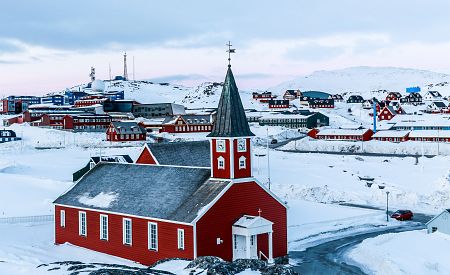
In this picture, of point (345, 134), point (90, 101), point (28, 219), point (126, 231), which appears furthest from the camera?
point (90, 101)

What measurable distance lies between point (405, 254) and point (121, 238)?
1560 centimetres

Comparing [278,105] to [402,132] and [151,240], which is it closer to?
[402,132]

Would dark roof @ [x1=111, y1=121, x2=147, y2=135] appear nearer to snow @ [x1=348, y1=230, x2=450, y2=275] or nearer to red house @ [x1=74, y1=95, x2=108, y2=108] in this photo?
red house @ [x1=74, y1=95, x2=108, y2=108]

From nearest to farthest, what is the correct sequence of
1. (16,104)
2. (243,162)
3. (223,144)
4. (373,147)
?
1. (223,144)
2. (243,162)
3. (373,147)
4. (16,104)

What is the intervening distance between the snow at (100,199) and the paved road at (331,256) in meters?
10.8

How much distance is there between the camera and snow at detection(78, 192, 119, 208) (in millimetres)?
37406

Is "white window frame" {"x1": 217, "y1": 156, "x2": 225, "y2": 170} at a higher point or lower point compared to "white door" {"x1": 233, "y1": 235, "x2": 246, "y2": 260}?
higher

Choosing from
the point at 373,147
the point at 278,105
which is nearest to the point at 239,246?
the point at 373,147

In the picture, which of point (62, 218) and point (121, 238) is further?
point (62, 218)

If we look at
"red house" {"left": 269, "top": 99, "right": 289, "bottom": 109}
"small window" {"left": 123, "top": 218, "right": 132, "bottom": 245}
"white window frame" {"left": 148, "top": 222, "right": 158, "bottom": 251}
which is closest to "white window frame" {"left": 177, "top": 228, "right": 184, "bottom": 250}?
"white window frame" {"left": 148, "top": 222, "right": 158, "bottom": 251}

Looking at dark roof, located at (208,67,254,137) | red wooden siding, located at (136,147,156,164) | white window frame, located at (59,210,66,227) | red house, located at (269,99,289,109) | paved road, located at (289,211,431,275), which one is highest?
red house, located at (269,99,289,109)

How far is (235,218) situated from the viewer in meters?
33.2

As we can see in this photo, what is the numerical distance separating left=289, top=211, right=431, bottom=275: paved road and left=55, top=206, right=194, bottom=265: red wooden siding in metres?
6.35

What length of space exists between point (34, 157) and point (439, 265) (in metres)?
61.6
